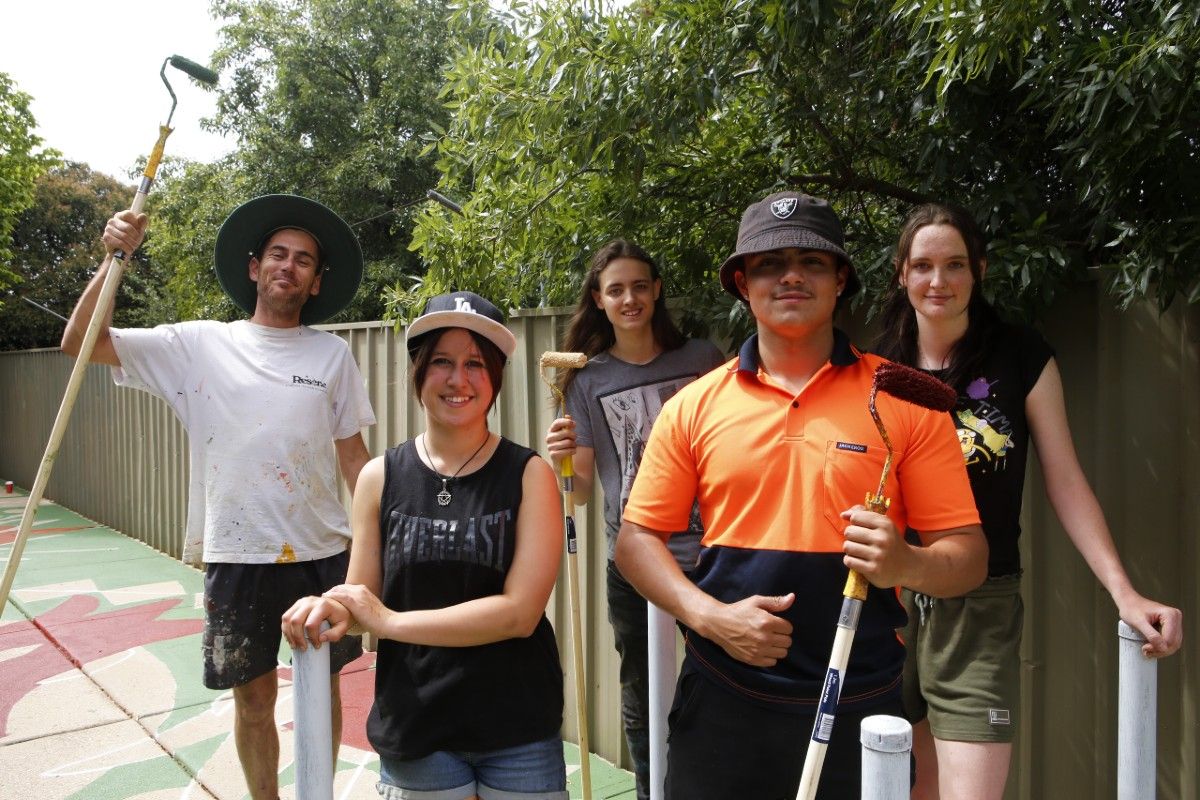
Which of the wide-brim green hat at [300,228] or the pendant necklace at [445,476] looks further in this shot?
the wide-brim green hat at [300,228]

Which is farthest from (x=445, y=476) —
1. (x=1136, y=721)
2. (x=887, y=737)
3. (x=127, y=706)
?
(x=127, y=706)

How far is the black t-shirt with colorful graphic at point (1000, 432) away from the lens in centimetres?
228

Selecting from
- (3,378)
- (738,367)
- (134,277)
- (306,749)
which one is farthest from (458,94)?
(134,277)

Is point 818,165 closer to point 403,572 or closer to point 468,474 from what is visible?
point 468,474

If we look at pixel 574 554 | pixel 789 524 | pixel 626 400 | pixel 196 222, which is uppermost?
pixel 196 222

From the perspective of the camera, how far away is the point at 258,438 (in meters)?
3.31

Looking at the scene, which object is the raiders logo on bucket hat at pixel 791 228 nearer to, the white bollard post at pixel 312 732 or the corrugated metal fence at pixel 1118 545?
the corrugated metal fence at pixel 1118 545

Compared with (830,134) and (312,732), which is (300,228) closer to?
(830,134)

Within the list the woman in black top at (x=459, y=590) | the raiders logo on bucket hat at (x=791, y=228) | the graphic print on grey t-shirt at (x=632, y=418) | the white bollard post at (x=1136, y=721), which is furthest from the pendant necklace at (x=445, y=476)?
the white bollard post at (x=1136, y=721)

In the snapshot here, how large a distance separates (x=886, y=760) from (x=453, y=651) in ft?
3.84

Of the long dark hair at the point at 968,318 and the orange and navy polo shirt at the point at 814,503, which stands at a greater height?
the long dark hair at the point at 968,318

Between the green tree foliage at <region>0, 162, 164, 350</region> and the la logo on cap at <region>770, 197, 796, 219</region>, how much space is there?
26873 mm

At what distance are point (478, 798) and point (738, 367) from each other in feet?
4.04

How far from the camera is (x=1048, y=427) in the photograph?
2.27 metres
